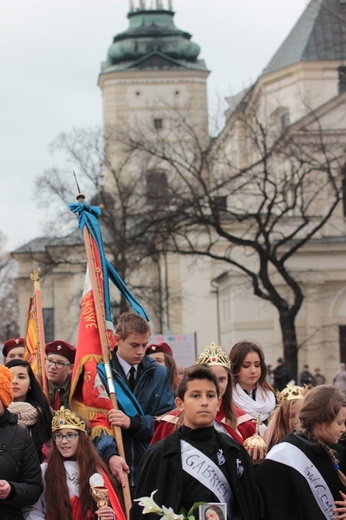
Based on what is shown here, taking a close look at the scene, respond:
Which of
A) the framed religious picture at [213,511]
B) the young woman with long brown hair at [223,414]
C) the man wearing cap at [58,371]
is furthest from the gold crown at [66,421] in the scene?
the framed religious picture at [213,511]

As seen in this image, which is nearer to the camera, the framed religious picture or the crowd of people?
the framed religious picture

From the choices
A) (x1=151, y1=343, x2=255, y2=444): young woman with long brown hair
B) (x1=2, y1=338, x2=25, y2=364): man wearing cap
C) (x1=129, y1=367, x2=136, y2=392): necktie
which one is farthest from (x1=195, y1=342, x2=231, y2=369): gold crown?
(x1=2, y1=338, x2=25, y2=364): man wearing cap

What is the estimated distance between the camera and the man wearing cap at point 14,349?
1228cm

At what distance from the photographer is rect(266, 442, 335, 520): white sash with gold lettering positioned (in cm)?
745

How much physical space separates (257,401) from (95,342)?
1.24 m

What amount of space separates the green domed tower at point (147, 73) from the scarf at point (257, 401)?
75.0 meters

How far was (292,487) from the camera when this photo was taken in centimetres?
745

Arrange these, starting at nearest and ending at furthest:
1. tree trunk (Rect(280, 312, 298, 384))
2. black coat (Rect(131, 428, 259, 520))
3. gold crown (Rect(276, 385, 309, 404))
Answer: black coat (Rect(131, 428, 259, 520))
gold crown (Rect(276, 385, 309, 404))
tree trunk (Rect(280, 312, 298, 384))

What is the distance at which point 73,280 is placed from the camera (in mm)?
72000

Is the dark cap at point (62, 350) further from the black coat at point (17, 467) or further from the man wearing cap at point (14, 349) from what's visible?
the black coat at point (17, 467)

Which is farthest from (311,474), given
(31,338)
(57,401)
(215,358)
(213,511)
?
(31,338)

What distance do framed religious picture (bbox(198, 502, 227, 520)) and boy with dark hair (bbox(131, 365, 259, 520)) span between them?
245 millimetres

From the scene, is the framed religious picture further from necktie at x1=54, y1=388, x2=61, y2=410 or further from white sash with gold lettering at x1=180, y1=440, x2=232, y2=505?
necktie at x1=54, y1=388, x2=61, y2=410

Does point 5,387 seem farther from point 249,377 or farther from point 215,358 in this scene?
point 249,377
